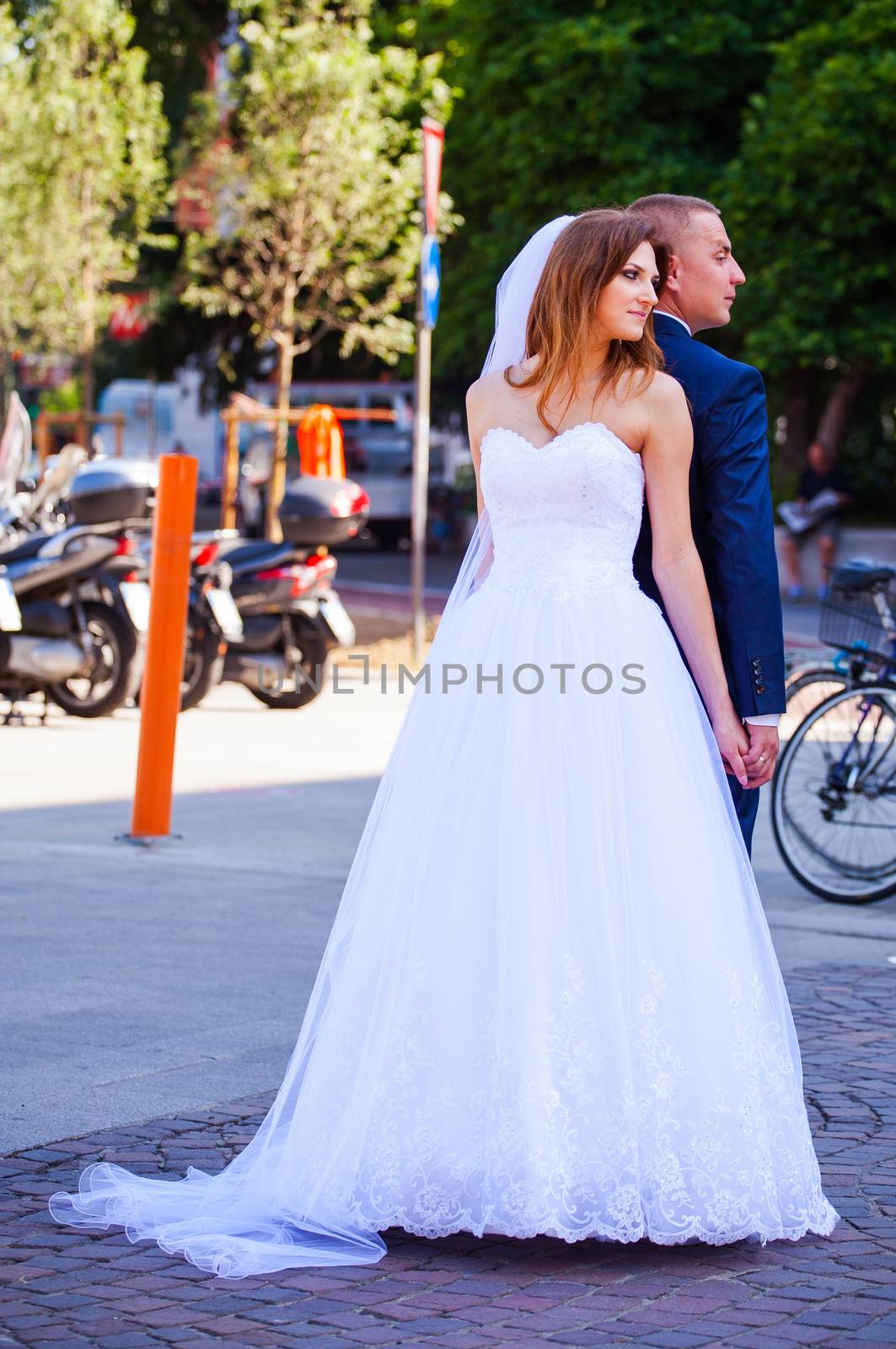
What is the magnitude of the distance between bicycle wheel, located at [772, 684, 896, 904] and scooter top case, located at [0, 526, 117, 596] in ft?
17.3

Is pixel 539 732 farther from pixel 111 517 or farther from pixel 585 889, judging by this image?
pixel 111 517

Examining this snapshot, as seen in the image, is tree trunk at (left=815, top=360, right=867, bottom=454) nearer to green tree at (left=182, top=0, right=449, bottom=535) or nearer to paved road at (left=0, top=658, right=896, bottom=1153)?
green tree at (left=182, top=0, right=449, bottom=535)

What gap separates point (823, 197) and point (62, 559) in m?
12.4

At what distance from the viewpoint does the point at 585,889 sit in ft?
11.7

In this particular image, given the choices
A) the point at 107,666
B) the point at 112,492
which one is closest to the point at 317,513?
the point at 112,492

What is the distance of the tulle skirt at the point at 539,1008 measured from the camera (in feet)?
11.3

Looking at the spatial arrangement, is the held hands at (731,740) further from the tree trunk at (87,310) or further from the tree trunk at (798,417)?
the tree trunk at (798,417)

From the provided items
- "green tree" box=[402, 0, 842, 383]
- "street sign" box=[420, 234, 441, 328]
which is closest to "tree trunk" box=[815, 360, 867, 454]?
"green tree" box=[402, 0, 842, 383]

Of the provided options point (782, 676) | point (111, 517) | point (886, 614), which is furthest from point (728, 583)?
point (111, 517)

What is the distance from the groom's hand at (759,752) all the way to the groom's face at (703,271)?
873 millimetres

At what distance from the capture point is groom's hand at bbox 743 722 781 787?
3.89 meters

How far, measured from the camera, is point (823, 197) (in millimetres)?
20953

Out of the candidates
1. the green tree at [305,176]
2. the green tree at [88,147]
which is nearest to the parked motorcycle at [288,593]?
the green tree at [305,176]

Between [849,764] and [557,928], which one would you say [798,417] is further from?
[557,928]
